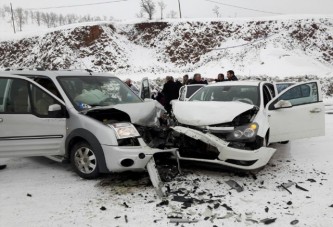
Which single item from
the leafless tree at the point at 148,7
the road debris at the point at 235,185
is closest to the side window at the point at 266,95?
the road debris at the point at 235,185

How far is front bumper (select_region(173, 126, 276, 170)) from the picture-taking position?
16.0 ft

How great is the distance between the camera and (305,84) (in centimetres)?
691

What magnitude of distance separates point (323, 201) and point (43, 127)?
4.15 m

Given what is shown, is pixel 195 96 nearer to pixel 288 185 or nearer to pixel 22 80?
pixel 288 185

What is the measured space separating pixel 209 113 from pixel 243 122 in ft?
1.83

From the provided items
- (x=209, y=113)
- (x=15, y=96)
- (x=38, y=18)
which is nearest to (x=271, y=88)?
(x=209, y=113)

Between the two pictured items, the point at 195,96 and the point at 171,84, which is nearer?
the point at 195,96

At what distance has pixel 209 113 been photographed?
5516 mm

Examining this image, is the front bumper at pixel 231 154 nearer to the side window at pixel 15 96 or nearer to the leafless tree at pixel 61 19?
the side window at pixel 15 96

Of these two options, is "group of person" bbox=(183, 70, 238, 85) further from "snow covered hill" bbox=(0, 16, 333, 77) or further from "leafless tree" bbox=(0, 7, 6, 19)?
"leafless tree" bbox=(0, 7, 6, 19)

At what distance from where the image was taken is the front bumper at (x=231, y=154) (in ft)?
16.0

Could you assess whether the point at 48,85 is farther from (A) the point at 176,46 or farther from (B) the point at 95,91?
(A) the point at 176,46

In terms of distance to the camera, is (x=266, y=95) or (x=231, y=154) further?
(x=266, y=95)

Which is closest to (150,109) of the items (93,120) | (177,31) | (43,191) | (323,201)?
(93,120)
